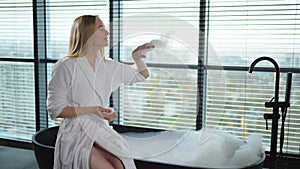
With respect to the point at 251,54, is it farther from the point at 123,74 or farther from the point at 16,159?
the point at 16,159

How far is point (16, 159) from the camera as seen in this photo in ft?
Answer: 10.6

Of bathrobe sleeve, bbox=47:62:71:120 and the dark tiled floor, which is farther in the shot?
the dark tiled floor

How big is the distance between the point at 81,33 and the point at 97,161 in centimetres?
67

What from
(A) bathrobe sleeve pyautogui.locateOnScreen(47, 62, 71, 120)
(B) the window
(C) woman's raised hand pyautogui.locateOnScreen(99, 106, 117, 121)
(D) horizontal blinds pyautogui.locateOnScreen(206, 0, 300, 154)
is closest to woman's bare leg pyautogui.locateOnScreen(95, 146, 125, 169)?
(C) woman's raised hand pyautogui.locateOnScreen(99, 106, 117, 121)

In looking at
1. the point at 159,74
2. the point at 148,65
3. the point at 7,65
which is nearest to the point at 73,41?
the point at 148,65

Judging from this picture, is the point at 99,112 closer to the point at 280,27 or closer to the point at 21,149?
the point at 280,27

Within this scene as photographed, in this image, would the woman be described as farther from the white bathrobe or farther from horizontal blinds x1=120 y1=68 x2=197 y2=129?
horizontal blinds x1=120 y1=68 x2=197 y2=129

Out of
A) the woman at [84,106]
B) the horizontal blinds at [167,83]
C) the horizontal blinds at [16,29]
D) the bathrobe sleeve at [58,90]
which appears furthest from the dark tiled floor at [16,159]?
the bathrobe sleeve at [58,90]

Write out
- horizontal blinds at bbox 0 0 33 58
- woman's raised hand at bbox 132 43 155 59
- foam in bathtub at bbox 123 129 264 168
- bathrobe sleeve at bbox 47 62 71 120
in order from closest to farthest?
bathrobe sleeve at bbox 47 62 71 120 → woman's raised hand at bbox 132 43 155 59 → foam in bathtub at bbox 123 129 264 168 → horizontal blinds at bbox 0 0 33 58

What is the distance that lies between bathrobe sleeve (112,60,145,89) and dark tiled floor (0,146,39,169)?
4.74ft

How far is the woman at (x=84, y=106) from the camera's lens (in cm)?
181

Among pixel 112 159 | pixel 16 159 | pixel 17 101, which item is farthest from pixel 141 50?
pixel 17 101

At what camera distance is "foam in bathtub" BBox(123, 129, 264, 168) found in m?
2.17

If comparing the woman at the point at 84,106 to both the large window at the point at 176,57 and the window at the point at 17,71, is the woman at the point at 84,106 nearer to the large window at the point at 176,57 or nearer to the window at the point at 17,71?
the large window at the point at 176,57
